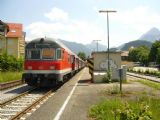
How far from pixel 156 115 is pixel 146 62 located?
5329 inches

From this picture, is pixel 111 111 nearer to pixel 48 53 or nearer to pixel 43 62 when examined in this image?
pixel 43 62

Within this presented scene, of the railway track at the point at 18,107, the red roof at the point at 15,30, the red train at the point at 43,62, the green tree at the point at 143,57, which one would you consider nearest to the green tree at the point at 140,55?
the green tree at the point at 143,57

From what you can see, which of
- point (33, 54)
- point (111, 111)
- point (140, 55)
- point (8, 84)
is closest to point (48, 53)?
point (33, 54)

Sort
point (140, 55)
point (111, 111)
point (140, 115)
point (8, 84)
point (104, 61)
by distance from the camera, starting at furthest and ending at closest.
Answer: point (140, 55), point (104, 61), point (8, 84), point (111, 111), point (140, 115)

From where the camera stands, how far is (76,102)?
58.1 feet

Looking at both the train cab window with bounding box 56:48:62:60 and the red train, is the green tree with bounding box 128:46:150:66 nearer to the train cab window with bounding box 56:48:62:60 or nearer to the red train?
the train cab window with bounding box 56:48:62:60

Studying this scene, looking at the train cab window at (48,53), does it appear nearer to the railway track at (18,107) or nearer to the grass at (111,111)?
the railway track at (18,107)

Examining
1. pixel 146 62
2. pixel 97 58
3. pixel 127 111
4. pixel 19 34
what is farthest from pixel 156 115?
pixel 146 62

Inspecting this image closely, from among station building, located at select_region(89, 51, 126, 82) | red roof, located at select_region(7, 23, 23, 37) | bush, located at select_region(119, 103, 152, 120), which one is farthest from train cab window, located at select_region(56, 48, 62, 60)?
red roof, located at select_region(7, 23, 23, 37)

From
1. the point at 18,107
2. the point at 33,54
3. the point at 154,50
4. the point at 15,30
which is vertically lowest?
the point at 18,107

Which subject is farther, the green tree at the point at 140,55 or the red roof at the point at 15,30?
the green tree at the point at 140,55

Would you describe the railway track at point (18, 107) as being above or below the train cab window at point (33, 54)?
below

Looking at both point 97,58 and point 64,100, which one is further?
point 97,58

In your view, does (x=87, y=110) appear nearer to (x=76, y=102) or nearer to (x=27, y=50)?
(x=76, y=102)
